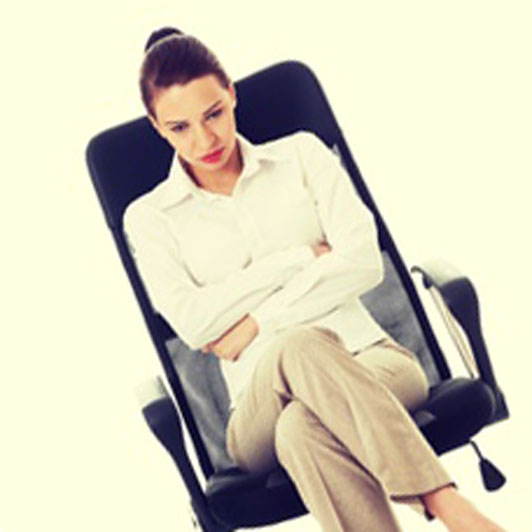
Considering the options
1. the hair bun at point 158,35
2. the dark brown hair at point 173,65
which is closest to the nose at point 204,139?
the dark brown hair at point 173,65

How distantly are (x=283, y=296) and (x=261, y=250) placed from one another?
5.5 inches

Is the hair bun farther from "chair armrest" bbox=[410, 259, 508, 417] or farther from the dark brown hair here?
"chair armrest" bbox=[410, 259, 508, 417]

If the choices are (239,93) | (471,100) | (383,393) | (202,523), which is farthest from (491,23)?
(202,523)

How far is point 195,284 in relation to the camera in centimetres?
179

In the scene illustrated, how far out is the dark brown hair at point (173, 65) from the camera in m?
1.67

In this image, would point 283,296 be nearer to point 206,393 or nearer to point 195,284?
point 195,284

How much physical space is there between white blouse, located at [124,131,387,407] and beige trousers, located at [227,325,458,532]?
0.26 metres

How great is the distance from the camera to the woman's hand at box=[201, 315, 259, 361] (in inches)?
66.5

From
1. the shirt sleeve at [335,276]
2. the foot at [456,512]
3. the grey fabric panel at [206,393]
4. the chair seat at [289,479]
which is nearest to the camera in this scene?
the foot at [456,512]

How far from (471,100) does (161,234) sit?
1.13 m

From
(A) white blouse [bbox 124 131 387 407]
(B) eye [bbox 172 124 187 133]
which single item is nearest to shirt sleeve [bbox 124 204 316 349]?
(A) white blouse [bbox 124 131 387 407]

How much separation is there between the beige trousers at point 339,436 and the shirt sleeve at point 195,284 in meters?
0.25

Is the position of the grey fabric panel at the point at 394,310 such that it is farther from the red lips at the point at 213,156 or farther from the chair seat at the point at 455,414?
the red lips at the point at 213,156

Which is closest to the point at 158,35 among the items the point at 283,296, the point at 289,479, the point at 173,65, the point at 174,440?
the point at 173,65
